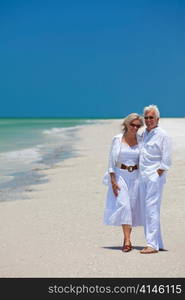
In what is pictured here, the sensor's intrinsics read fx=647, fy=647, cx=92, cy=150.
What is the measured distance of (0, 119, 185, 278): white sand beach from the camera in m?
6.82

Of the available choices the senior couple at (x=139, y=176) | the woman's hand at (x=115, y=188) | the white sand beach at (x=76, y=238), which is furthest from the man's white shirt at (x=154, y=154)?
the white sand beach at (x=76, y=238)

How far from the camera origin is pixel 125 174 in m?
7.71

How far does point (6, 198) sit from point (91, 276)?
240 inches

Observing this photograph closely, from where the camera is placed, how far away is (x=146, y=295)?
5859mm

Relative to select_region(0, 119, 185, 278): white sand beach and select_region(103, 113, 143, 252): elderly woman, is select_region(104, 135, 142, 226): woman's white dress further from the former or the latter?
select_region(0, 119, 185, 278): white sand beach

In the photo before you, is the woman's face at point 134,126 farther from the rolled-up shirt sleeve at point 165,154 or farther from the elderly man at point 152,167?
the rolled-up shirt sleeve at point 165,154

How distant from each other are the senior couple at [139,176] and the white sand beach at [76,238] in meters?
0.35

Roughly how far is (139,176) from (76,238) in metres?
1.46

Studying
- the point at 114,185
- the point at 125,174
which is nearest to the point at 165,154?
the point at 125,174

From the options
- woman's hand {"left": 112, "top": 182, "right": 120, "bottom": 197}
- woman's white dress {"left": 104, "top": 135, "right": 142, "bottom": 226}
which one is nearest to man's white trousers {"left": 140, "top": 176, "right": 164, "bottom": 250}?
woman's white dress {"left": 104, "top": 135, "right": 142, "bottom": 226}

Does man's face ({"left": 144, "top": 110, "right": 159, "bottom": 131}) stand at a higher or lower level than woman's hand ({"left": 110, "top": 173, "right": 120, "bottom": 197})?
higher

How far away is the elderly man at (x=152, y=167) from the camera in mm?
7465

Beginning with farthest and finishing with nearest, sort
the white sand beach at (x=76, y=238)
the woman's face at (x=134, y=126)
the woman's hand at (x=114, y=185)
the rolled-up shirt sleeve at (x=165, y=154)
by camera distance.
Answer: the woman's hand at (x=114, y=185)
the woman's face at (x=134, y=126)
the rolled-up shirt sleeve at (x=165, y=154)
the white sand beach at (x=76, y=238)

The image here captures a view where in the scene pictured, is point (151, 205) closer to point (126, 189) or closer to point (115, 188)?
point (126, 189)
